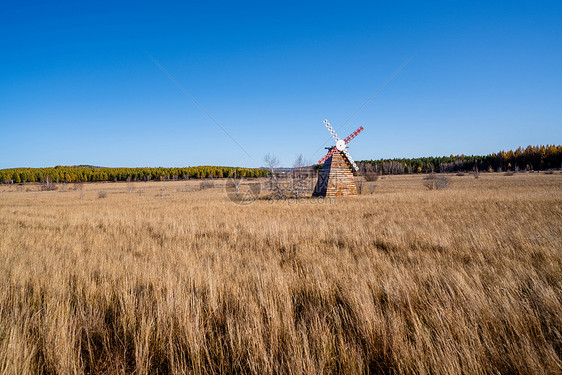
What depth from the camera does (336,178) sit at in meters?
23.1

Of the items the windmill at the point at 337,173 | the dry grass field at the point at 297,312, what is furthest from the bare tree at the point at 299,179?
the dry grass field at the point at 297,312

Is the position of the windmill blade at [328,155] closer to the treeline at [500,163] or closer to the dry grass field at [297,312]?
the dry grass field at [297,312]

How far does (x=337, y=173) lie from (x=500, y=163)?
12559cm

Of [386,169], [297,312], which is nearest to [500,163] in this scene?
[386,169]

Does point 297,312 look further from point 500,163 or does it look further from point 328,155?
point 500,163

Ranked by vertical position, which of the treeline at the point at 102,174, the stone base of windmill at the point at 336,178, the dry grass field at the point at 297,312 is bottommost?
the dry grass field at the point at 297,312

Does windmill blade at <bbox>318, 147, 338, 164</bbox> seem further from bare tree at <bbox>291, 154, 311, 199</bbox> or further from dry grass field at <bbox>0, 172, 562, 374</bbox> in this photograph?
dry grass field at <bbox>0, 172, 562, 374</bbox>

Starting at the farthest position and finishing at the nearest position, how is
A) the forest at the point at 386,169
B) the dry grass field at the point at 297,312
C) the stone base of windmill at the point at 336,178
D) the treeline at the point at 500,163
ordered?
1. the forest at the point at 386,169
2. the treeline at the point at 500,163
3. the stone base of windmill at the point at 336,178
4. the dry grass field at the point at 297,312

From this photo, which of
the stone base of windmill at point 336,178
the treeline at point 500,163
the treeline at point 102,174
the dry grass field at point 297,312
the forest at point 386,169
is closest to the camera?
the dry grass field at point 297,312

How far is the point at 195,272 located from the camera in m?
4.64

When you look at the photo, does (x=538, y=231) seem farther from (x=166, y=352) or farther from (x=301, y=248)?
(x=166, y=352)

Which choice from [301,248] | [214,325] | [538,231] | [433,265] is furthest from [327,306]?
[538,231]

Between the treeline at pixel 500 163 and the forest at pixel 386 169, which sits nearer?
the treeline at pixel 500 163

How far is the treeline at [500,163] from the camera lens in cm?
9096
